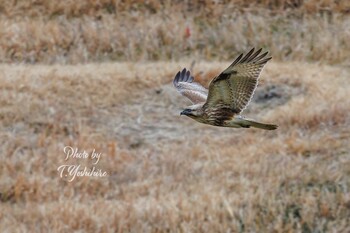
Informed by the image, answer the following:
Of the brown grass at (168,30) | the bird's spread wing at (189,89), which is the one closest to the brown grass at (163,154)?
the brown grass at (168,30)

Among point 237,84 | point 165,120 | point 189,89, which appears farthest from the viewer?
point 165,120

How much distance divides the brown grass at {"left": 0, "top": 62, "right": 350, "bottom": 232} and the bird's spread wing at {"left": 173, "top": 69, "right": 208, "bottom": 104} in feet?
5.97

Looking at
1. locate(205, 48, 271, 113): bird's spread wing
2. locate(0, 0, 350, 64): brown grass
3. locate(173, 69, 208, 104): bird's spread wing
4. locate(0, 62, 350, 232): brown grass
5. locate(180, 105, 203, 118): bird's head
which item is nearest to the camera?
locate(205, 48, 271, 113): bird's spread wing

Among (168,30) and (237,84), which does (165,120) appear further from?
(237,84)

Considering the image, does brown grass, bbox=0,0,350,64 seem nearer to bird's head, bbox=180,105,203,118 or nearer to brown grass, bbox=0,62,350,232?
brown grass, bbox=0,62,350,232

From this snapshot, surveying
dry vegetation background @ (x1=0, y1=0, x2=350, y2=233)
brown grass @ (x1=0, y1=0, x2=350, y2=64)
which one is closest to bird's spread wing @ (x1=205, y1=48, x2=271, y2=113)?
dry vegetation background @ (x1=0, y1=0, x2=350, y2=233)

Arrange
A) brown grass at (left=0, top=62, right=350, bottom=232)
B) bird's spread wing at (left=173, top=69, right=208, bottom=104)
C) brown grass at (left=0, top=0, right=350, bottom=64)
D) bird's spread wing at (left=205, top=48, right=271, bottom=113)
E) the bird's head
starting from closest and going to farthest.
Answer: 1. bird's spread wing at (left=205, top=48, right=271, bottom=113)
2. the bird's head
3. bird's spread wing at (left=173, top=69, right=208, bottom=104)
4. brown grass at (left=0, top=62, right=350, bottom=232)
5. brown grass at (left=0, top=0, right=350, bottom=64)

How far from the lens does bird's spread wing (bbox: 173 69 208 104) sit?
26.6 feet

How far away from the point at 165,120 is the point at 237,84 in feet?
18.3

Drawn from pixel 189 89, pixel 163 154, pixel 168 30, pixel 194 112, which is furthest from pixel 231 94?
pixel 168 30

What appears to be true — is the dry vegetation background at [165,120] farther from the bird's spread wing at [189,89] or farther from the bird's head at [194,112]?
the bird's head at [194,112]

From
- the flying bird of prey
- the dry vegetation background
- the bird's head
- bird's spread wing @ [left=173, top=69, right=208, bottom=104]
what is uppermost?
the flying bird of prey

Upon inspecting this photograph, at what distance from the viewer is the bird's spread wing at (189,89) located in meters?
8.12

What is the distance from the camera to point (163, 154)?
11625 millimetres
